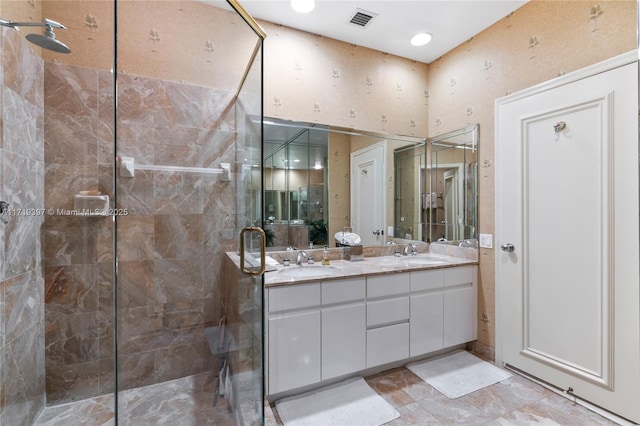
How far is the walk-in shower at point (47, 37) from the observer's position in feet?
4.73

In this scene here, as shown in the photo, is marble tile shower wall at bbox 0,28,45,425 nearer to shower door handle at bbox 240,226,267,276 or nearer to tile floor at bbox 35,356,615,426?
tile floor at bbox 35,356,615,426

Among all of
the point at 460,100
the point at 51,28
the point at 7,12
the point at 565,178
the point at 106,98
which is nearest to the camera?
the point at 7,12

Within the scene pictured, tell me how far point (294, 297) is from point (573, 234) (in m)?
1.84

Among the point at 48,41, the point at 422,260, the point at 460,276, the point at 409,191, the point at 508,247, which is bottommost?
the point at 460,276

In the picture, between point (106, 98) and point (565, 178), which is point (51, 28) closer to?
point (106, 98)

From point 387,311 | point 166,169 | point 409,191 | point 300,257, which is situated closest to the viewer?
point 166,169

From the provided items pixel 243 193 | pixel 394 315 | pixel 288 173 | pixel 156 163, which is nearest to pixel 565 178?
pixel 394 315

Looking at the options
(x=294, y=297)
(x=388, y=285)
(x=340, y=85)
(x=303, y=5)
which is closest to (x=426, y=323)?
(x=388, y=285)

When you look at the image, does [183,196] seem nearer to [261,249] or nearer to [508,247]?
[261,249]

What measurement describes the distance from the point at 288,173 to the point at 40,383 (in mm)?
1945

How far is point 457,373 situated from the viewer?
2188mm

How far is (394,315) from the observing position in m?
2.14

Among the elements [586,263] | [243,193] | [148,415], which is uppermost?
[243,193]

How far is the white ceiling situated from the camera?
85.0 inches
